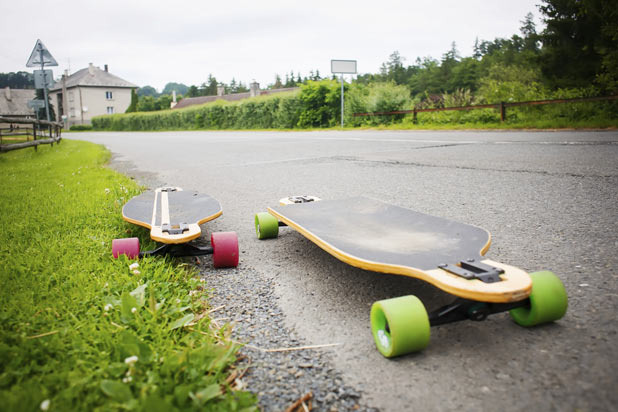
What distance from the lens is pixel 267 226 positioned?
9.35 feet

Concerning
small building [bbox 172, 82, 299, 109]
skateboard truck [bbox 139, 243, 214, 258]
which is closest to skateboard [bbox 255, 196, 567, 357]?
skateboard truck [bbox 139, 243, 214, 258]

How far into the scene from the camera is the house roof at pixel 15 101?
7449 centimetres

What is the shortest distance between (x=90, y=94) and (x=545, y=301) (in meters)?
77.2

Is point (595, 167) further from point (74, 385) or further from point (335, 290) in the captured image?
point (74, 385)

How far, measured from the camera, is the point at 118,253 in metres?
2.29

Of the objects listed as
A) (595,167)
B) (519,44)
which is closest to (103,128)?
(595,167)

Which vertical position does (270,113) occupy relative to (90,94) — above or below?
below

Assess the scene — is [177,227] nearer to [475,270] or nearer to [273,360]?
[273,360]

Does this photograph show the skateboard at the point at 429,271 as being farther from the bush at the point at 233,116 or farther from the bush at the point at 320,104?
the bush at the point at 233,116

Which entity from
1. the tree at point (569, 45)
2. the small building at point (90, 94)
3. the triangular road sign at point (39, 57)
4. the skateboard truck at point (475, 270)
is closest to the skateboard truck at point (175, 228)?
the skateboard truck at point (475, 270)

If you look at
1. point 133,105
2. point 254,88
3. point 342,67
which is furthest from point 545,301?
point 133,105

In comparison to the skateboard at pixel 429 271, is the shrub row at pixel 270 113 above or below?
above

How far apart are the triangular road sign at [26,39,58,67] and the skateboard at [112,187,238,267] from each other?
13.3 m

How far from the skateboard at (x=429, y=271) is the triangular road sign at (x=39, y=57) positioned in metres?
14.8
